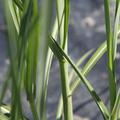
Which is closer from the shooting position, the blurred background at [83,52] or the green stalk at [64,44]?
the green stalk at [64,44]

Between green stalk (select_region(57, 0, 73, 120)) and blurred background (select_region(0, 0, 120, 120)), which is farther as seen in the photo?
blurred background (select_region(0, 0, 120, 120))

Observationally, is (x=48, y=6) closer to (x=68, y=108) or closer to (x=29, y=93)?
(x=29, y=93)

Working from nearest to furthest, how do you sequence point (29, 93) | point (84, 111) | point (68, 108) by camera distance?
point (29, 93) → point (68, 108) → point (84, 111)

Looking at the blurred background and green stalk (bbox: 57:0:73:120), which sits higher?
green stalk (bbox: 57:0:73:120)

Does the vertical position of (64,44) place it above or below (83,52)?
above

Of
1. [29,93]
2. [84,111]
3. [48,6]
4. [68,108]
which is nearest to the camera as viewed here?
[48,6]

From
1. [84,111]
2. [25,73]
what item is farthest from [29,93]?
[84,111]

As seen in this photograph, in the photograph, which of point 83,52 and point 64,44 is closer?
point 64,44

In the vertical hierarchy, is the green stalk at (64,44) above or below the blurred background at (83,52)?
above
